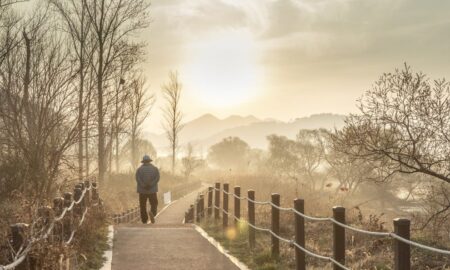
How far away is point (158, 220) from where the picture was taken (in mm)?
25531

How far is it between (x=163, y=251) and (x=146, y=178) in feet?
18.2

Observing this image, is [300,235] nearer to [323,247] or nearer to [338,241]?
[338,241]

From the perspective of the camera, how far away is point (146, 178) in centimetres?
1535

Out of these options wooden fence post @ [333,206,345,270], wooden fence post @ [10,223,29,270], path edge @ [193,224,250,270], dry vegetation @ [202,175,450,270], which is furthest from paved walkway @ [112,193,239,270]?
wooden fence post @ [10,223,29,270]

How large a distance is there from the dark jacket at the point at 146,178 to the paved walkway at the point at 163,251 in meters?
2.05

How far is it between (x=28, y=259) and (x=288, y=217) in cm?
1148

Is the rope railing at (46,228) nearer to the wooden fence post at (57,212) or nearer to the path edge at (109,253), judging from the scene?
the wooden fence post at (57,212)

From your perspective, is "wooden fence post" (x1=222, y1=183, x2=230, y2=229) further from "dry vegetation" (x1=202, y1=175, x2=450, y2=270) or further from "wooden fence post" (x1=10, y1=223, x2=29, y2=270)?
"wooden fence post" (x1=10, y1=223, x2=29, y2=270)

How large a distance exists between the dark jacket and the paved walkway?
6.73 ft

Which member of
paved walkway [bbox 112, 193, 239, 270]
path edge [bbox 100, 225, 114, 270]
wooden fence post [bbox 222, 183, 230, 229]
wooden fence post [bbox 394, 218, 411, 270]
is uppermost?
wooden fence post [bbox 394, 218, 411, 270]

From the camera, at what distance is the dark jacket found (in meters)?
15.3

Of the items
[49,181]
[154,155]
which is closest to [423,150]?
[49,181]

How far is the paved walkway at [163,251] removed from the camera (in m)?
8.86

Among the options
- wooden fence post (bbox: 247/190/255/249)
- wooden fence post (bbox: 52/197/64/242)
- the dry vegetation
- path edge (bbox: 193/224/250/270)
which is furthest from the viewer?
wooden fence post (bbox: 247/190/255/249)
